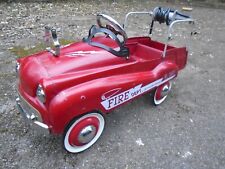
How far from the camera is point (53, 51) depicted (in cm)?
293

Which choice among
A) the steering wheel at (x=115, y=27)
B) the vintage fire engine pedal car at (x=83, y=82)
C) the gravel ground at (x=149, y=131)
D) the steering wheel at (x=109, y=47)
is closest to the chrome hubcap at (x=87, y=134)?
the vintage fire engine pedal car at (x=83, y=82)

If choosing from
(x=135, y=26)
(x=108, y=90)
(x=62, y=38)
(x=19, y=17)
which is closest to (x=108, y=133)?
(x=108, y=90)

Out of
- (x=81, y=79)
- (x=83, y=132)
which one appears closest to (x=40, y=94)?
(x=81, y=79)

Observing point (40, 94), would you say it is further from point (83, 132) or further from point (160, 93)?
point (160, 93)

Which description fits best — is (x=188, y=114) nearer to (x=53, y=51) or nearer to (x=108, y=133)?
(x=108, y=133)

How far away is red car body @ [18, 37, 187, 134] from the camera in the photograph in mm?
2523

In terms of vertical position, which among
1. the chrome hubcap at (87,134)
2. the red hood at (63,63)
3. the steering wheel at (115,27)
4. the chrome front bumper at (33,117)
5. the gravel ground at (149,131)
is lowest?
the gravel ground at (149,131)

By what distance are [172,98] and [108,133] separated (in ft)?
4.03

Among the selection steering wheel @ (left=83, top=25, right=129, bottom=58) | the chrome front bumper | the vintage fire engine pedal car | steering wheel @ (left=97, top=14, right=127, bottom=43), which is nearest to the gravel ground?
the vintage fire engine pedal car

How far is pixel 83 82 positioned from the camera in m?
2.71

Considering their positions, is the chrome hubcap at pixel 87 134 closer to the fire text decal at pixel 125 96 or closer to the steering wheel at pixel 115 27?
the fire text decal at pixel 125 96

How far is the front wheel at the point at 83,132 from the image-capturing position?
270 centimetres

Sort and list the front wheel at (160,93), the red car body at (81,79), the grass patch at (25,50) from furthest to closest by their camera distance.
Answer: the grass patch at (25,50) < the front wheel at (160,93) < the red car body at (81,79)

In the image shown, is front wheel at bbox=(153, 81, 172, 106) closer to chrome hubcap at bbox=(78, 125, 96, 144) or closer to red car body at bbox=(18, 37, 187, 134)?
red car body at bbox=(18, 37, 187, 134)
